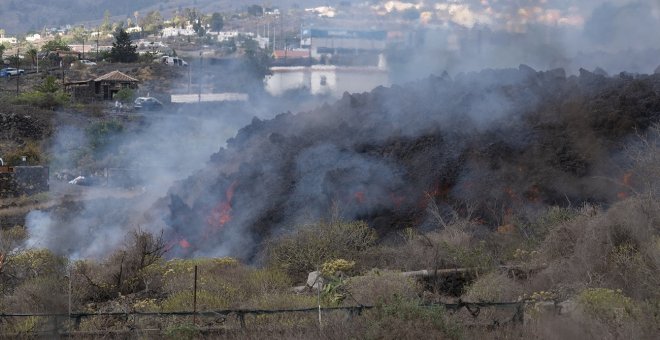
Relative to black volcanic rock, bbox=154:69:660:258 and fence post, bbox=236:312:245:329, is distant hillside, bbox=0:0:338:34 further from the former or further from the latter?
fence post, bbox=236:312:245:329

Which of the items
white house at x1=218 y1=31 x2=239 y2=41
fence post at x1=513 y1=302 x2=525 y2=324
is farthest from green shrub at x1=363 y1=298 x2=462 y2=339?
white house at x1=218 y1=31 x2=239 y2=41

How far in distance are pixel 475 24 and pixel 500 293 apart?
20761 mm

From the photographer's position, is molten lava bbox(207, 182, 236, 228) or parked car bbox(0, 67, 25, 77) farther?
parked car bbox(0, 67, 25, 77)

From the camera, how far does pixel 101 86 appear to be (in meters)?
63.4

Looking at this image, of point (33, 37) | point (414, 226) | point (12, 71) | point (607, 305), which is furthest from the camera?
point (33, 37)

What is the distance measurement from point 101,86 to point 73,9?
132m

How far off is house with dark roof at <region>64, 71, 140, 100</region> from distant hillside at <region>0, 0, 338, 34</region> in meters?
101

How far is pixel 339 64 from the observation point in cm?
4316

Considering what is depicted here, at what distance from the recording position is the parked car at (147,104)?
56.7m

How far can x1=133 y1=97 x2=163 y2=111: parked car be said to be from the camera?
56747 mm

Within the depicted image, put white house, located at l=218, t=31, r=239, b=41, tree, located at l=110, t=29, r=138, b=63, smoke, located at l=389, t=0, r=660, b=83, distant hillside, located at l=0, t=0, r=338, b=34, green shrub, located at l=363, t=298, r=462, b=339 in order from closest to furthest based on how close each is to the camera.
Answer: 1. green shrub, located at l=363, t=298, r=462, b=339
2. smoke, located at l=389, t=0, r=660, b=83
3. tree, located at l=110, t=29, r=138, b=63
4. white house, located at l=218, t=31, r=239, b=41
5. distant hillside, located at l=0, t=0, r=338, b=34

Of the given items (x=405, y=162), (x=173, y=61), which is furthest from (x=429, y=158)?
(x=173, y=61)

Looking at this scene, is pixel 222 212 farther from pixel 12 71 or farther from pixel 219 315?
pixel 12 71

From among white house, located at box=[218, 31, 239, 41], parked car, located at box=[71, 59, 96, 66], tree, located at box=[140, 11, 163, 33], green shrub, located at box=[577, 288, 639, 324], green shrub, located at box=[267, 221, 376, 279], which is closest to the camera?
green shrub, located at box=[577, 288, 639, 324]
